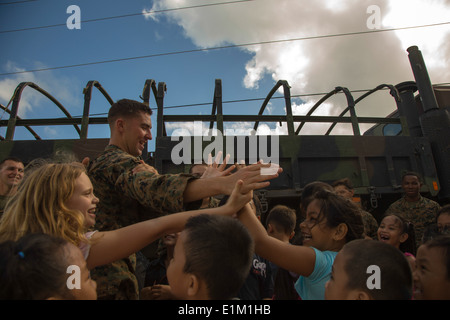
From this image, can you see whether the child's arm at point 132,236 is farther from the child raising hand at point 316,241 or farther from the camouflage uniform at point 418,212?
the camouflage uniform at point 418,212

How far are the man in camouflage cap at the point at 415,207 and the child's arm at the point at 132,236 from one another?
3.03m

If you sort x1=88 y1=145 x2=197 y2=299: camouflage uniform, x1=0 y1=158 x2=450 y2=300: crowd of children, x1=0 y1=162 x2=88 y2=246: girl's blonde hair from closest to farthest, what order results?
x1=0 y1=158 x2=450 y2=300: crowd of children, x1=0 y1=162 x2=88 y2=246: girl's blonde hair, x1=88 y1=145 x2=197 y2=299: camouflage uniform

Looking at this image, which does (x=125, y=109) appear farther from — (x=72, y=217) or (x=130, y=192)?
(x=72, y=217)

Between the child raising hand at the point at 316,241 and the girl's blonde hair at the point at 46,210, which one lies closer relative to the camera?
the girl's blonde hair at the point at 46,210

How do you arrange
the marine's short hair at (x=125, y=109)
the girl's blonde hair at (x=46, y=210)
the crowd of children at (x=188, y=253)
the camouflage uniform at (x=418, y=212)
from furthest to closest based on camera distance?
the camouflage uniform at (x=418, y=212) < the marine's short hair at (x=125, y=109) < the girl's blonde hair at (x=46, y=210) < the crowd of children at (x=188, y=253)

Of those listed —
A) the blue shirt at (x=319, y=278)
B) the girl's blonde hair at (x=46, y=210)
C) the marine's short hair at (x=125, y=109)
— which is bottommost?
the blue shirt at (x=319, y=278)

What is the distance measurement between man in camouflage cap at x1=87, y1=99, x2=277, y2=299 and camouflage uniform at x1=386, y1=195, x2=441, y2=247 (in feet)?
10.00

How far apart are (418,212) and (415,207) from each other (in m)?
0.07

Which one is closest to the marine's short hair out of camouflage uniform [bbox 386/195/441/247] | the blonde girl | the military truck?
the blonde girl

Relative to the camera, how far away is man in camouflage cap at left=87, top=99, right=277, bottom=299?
133 cm

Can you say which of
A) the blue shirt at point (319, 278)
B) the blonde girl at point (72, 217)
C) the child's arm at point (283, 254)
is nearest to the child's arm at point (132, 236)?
the blonde girl at point (72, 217)

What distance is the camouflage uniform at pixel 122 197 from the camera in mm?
1329

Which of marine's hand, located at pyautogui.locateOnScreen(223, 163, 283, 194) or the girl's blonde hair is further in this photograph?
marine's hand, located at pyautogui.locateOnScreen(223, 163, 283, 194)

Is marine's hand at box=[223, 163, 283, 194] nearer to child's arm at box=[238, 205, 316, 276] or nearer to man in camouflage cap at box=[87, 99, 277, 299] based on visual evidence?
man in camouflage cap at box=[87, 99, 277, 299]
